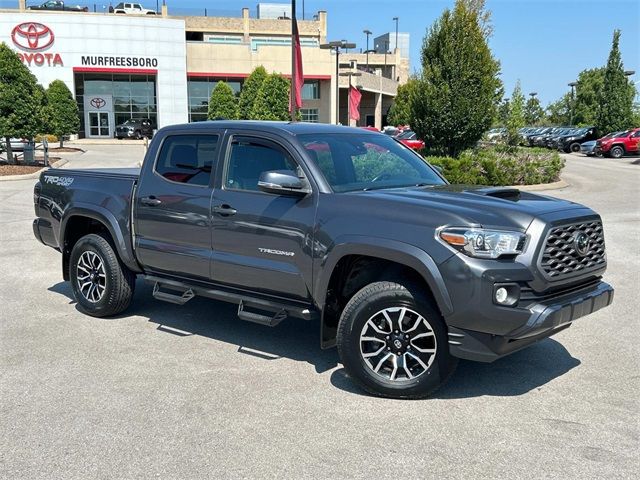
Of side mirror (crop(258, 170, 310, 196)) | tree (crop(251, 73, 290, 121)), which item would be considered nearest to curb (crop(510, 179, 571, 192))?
side mirror (crop(258, 170, 310, 196))

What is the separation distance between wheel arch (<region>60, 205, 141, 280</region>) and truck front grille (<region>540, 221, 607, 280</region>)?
3824 mm

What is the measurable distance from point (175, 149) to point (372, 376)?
2.87 metres

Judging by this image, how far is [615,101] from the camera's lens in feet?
145

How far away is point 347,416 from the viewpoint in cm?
425

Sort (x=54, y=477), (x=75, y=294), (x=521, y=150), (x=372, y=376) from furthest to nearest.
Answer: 1. (x=521, y=150)
2. (x=75, y=294)
3. (x=372, y=376)
4. (x=54, y=477)

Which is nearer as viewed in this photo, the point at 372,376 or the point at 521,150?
the point at 372,376

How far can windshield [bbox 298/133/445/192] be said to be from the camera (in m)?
5.14

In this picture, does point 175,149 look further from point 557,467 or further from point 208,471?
point 557,467

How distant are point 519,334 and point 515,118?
57.2ft

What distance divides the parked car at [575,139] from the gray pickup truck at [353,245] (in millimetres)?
39725

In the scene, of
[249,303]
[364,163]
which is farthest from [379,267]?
[249,303]

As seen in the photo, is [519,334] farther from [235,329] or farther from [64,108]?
[64,108]

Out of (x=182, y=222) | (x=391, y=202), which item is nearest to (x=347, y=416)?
(x=391, y=202)

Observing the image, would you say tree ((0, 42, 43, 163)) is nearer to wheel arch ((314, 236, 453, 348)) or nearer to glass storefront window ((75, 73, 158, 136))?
wheel arch ((314, 236, 453, 348))
